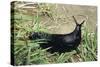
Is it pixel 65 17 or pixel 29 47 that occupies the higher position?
pixel 65 17

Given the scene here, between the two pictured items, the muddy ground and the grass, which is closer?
the grass

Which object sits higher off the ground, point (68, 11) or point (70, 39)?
point (68, 11)

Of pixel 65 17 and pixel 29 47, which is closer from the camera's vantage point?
A: pixel 29 47

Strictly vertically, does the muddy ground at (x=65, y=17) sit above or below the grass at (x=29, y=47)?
above

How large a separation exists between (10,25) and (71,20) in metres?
0.70

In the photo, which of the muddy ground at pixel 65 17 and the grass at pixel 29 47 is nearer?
the grass at pixel 29 47

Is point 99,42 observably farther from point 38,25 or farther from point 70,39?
point 38,25

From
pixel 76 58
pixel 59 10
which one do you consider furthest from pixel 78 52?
pixel 59 10

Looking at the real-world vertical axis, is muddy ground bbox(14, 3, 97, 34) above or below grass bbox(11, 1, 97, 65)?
above

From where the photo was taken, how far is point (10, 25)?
198cm
